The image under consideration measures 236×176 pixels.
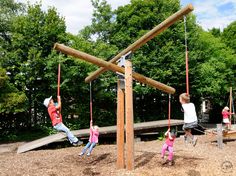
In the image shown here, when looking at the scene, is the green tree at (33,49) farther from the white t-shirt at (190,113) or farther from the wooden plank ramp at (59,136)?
the white t-shirt at (190,113)

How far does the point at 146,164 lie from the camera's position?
10.2 meters

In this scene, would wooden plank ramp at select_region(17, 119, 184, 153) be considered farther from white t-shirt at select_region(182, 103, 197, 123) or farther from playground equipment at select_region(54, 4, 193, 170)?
white t-shirt at select_region(182, 103, 197, 123)

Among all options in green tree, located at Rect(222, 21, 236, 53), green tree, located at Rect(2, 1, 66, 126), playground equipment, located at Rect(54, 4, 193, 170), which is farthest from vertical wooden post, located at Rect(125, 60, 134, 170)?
green tree, located at Rect(222, 21, 236, 53)

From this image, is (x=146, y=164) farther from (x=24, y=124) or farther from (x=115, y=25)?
(x=115, y=25)

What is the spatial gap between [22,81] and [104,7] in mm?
8378

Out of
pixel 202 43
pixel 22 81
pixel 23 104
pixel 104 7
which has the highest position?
pixel 104 7

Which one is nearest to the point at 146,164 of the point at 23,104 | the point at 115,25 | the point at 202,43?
the point at 23,104

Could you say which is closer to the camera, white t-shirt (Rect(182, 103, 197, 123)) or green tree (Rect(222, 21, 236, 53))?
white t-shirt (Rect(182, 103, 197, 123))

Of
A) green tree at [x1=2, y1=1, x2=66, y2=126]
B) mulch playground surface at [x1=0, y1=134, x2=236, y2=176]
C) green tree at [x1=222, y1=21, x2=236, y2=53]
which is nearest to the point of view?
mulch playground surface at [x1=0, y1=134, x2=236, y2=176]

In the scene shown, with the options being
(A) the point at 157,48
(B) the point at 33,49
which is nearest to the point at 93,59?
(B) the point at 33,49

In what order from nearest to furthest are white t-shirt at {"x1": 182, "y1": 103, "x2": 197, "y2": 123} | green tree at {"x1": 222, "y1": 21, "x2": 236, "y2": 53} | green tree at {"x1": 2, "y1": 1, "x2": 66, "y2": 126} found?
1. white t-shirt at {"x1": 182, "y1": 103, "x2": 197, "y2": 123}
2. green tree at {"x1": 2, "y1": 1, "x2": 66, "y2": 126}
3. green tree at {"x1": 222, "y1": 21, "x2": 236, "y2": 53}

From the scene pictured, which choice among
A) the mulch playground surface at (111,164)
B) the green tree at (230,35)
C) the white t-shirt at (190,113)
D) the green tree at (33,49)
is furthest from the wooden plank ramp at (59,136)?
the green tree at (230,35)

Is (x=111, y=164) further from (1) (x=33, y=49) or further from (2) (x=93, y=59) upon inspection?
(1) (x=33, y=49)

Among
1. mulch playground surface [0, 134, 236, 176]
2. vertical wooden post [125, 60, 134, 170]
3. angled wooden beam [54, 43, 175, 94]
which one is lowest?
mulch playground surface [0, 134, 236, 176]
